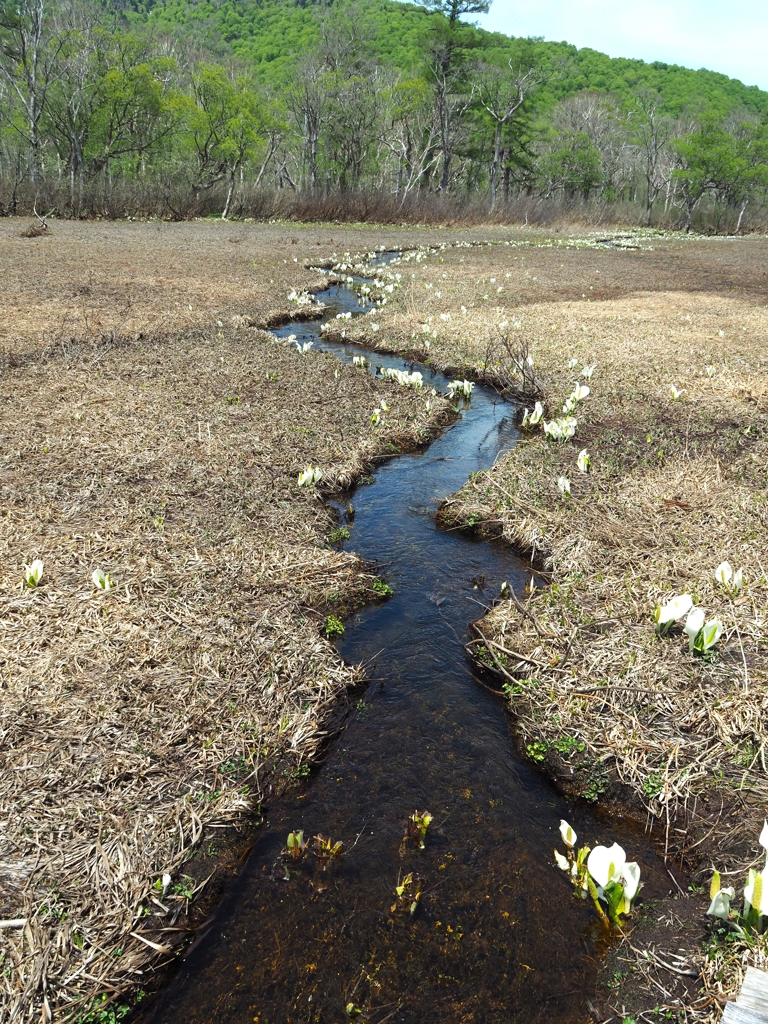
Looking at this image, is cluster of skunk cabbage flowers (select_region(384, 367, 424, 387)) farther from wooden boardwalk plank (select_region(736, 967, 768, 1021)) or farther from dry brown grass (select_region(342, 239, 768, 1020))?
wooden boardwalk plank (select_region(736, 967, 768, 1021))

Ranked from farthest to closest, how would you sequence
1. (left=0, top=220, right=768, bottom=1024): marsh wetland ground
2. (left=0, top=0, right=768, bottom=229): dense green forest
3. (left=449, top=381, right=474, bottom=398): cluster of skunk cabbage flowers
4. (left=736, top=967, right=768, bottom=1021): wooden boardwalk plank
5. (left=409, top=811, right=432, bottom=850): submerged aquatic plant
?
1. (left=0, top=0, right=768, bottom=229): dense green forest
2. (left=449, top=381, right=474, bottom=398): cluster of skunk cabbage flowers
3. (left=409, top=811, right=432, bottom=850): submerged aquatic plant
4. (left=0, top=220, right=768, bottom=1024): marsh wetland ground
5. (left=736, top=967, right=768, bottom=1021): wooden boardwalk plank

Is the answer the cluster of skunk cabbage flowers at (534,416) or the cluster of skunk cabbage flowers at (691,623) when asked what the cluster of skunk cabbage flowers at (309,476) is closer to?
the cluster of skunk cabbage flowers at (534,416)

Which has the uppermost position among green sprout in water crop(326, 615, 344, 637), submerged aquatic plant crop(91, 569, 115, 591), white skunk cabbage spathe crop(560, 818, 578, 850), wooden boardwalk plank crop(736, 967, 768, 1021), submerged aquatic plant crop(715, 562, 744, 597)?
submerged aquatic plant crop(715, 562, 744, 597)

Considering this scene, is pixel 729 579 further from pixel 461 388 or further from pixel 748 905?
pixel 461 388

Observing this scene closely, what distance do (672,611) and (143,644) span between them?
310 cm

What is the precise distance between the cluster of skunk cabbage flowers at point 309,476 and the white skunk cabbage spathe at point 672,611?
3.08m

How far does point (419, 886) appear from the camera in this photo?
8.45ft

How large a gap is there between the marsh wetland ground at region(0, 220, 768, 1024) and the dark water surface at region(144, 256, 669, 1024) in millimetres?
14

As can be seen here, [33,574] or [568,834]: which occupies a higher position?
[33,574]

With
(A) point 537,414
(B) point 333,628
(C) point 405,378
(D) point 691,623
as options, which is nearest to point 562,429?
(A) point 537,414

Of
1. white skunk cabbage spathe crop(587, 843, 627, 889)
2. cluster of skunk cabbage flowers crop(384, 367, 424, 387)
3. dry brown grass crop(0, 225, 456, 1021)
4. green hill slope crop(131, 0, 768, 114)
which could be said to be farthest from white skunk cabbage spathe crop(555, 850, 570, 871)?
green hill slope crop(131, 0, 768, 114)

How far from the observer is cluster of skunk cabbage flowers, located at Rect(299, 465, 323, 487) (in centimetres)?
554

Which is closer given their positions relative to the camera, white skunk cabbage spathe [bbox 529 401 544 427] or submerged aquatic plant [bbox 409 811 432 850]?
submerged aquatic plant [bbox 409 811 432 850]

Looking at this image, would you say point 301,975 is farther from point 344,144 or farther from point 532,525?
point 344,144
